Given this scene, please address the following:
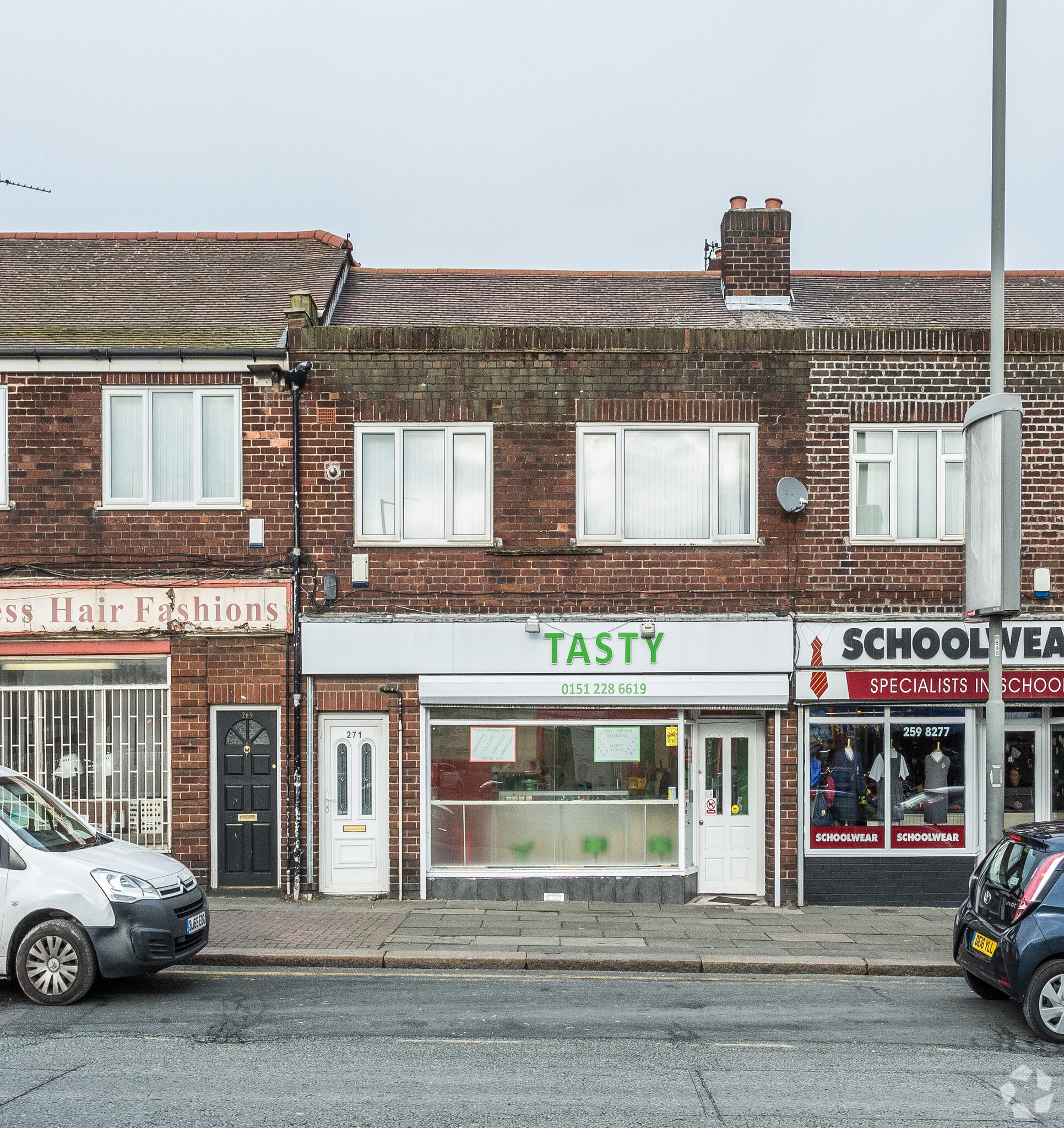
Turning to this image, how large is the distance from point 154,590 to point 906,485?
30.9 ft

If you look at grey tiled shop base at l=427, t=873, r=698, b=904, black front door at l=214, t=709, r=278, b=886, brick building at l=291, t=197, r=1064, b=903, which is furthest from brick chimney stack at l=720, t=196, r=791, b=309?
black front door at l=214, t=709, r=278, b=886

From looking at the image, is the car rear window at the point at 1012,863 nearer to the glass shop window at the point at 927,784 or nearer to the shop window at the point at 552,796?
the glass shop window at the point at 927,784

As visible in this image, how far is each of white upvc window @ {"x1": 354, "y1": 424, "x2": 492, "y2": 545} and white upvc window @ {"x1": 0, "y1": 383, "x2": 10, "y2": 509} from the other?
432cm

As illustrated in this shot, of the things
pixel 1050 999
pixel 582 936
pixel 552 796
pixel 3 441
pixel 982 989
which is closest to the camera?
pixel 1050 999

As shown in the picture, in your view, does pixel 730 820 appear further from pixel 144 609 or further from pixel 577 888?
pixel 144 609

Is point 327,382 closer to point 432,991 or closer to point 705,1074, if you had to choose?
point 432,991

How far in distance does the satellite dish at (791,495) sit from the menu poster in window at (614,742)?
3.29 meters

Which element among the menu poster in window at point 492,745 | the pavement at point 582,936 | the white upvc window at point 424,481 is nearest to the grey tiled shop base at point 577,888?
the pavement at point 582,936

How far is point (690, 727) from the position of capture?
14414 millimetres

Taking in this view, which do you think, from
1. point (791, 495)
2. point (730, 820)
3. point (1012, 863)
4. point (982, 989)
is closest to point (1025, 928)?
point (1012, 863)

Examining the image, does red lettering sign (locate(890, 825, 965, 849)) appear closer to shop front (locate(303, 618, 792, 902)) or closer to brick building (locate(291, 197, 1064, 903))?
brick building (locate(291, 197, 1064, 903))

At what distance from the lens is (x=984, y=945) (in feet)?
30.1

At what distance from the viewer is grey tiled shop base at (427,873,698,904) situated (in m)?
14.1

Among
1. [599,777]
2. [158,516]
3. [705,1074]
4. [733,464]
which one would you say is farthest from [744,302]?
[705,1074]
